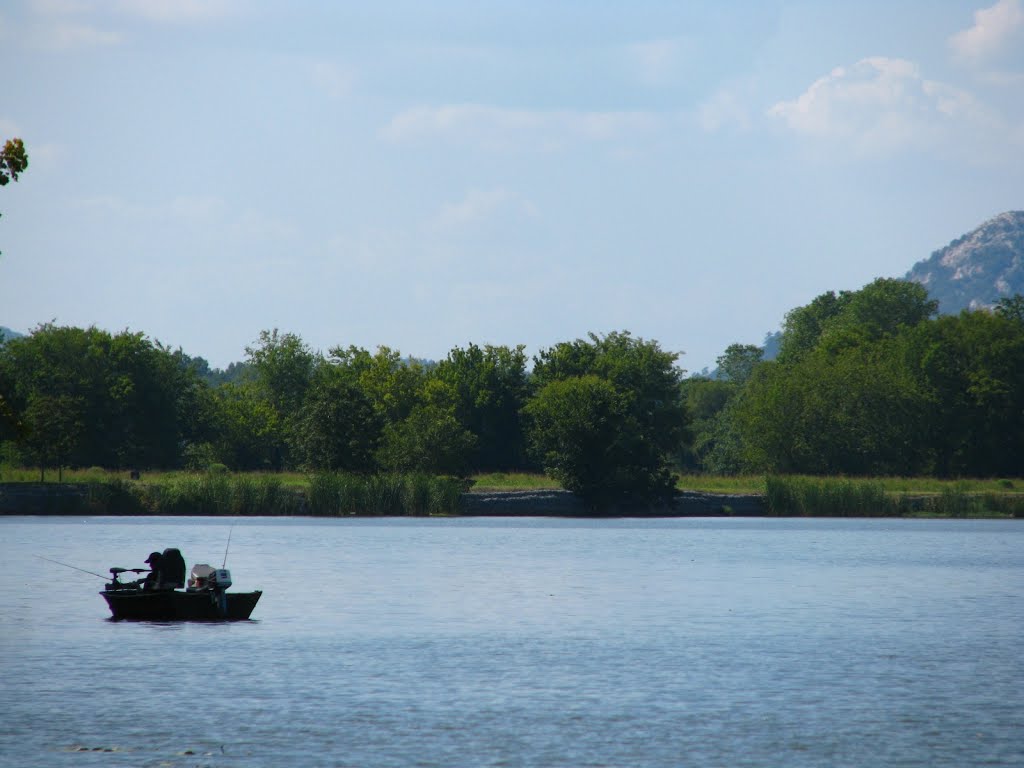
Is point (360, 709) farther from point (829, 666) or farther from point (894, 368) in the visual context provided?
point (894, 368)

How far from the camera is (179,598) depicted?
35344mm

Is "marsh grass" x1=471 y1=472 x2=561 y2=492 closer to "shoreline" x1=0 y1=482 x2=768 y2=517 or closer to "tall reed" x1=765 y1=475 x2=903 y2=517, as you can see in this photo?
"shoreline" x1=0 y1=482 x2=768 y2=517

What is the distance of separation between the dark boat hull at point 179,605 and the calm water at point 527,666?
2.14ft

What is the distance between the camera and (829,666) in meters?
28.4

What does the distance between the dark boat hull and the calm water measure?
65cm

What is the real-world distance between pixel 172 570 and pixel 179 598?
82 cm

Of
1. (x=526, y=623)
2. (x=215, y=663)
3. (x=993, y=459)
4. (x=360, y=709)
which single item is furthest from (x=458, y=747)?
(x=993, y=459)

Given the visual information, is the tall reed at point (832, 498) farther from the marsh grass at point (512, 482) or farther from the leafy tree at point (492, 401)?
the leafy tree at point (492, 401)

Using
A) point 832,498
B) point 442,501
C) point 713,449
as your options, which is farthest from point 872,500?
point 713,449

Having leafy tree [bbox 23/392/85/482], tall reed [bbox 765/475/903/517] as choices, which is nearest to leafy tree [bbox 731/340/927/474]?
tall reed [bbox 765/475/903/517]

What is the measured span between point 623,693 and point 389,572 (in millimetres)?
24992

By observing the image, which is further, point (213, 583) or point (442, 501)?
A: point (442, 501)

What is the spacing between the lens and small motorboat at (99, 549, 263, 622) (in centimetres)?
3519

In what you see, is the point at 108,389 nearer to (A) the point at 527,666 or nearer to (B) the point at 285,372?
(B) the point at 285,372
